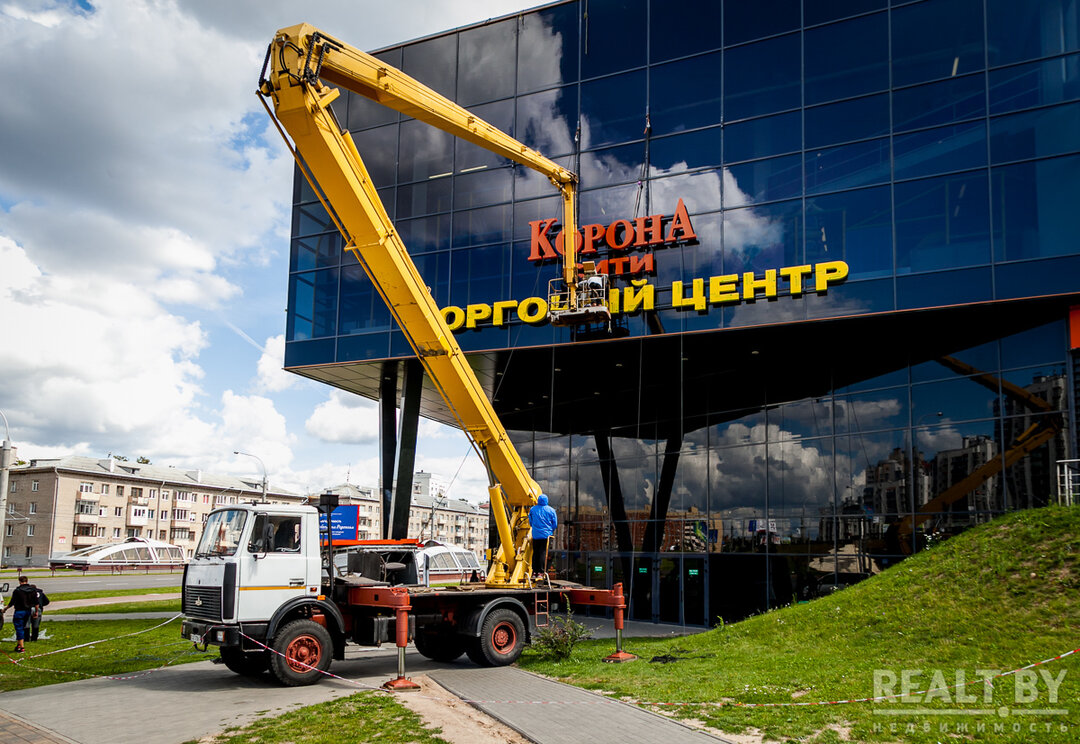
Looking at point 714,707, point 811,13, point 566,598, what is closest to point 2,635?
point 566,598

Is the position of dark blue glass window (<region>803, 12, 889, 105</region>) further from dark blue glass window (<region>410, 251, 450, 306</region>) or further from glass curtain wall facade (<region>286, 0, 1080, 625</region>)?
dark blue glass window (<region>410, 251, 450, 306</region>)

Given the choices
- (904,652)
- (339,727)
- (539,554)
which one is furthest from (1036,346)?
(339,727)

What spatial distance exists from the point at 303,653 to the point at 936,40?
20.7 meters

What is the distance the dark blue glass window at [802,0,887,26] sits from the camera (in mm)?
22422

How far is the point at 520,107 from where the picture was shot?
27.2 m

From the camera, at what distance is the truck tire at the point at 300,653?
518 inches

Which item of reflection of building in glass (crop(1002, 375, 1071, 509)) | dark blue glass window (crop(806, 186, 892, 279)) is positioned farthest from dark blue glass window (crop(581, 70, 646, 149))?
reflection of building in glass (crop(1002, 375, 1071, 509))

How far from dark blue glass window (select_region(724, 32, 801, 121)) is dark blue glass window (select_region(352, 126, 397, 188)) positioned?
11.5 metres

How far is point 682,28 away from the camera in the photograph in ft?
82.0

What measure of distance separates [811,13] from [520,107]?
916 cm

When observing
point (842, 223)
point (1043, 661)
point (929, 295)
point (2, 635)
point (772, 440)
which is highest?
point (842, 223)

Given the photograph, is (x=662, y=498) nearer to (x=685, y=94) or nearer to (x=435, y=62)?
(x=685, y=94)

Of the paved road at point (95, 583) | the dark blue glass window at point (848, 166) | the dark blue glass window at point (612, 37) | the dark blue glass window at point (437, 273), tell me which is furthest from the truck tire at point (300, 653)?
the paved road at point (95, 583)

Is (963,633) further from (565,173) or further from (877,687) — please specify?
(565,173)
